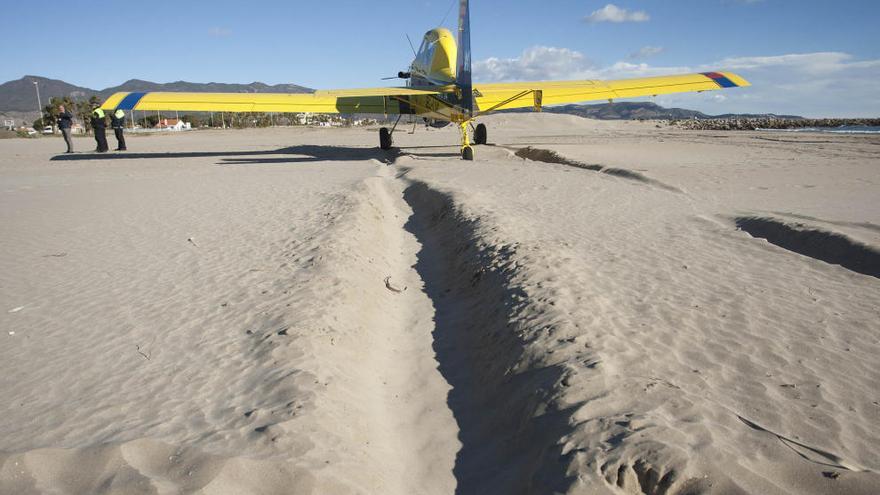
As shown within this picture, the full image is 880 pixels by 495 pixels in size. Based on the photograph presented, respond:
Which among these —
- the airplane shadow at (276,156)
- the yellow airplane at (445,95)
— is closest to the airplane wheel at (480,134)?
the yellow airplane at (445,95)

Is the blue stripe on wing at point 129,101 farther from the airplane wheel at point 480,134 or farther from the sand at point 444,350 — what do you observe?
the airplane wheel at point 480,134

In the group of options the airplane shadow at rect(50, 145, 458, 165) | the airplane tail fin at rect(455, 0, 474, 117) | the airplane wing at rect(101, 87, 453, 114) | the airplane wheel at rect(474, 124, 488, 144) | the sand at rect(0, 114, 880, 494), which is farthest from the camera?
the airplane wheel at rect(474, 124, 488, 144)

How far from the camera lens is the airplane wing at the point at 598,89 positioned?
2189 centimetres

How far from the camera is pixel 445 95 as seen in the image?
20266 mm

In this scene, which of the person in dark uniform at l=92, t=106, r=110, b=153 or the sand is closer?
the sand

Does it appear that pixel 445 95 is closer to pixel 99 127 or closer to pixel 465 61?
pixel 465 61

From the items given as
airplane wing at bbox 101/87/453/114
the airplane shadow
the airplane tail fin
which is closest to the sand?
the airplane tail fin

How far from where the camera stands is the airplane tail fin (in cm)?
1945

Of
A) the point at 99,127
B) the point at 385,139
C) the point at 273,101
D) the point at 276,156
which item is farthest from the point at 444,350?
the point at 99,127

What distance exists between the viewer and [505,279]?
6.16 m

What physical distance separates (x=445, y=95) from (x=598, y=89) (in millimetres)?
7063

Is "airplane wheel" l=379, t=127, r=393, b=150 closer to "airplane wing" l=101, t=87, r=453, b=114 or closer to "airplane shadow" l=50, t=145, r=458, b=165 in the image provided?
"airplane shadow" l=50, t=145, r=458, b=165

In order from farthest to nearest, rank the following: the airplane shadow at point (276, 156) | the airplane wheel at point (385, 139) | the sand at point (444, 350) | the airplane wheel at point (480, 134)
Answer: the airplane wheel at point (480, 134) → the airplane wheel at point (385, 139) → the airplane shadow at point (276, 156) → the sand at point (444, 350)

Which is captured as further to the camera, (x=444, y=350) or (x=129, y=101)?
(x=129, y=101)
